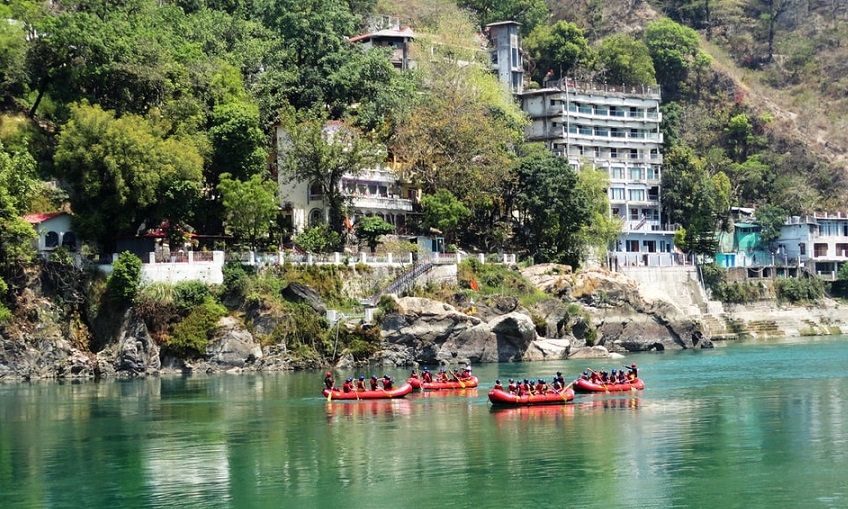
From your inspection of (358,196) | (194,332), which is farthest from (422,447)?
(358,196)

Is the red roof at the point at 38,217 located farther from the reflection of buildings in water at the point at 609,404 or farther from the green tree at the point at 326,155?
the reflection of buildings in water at the point at 609,404

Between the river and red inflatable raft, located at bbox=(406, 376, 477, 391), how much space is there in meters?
0.71

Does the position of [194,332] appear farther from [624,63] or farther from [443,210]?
[624,63]

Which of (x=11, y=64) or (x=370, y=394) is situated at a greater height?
(x=11, y=64)

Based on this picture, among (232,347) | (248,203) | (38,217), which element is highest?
(248,203)

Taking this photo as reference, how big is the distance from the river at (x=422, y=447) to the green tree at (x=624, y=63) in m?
61.7

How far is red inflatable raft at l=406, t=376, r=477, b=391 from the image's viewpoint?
66.4 m

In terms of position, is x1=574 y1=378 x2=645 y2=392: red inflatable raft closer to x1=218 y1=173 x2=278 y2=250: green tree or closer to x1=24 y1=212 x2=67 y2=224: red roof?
x1=218 y1=173 x2=278 y2=250: green tree

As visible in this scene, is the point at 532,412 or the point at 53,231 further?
the point at 53,231

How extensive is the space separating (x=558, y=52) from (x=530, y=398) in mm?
73510

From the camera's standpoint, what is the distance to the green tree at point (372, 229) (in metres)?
89.4

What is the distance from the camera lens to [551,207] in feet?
318

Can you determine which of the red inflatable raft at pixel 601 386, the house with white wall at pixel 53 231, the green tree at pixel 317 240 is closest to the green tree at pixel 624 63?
the green tree at pixel 317 240

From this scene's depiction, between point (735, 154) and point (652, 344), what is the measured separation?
45.0m
